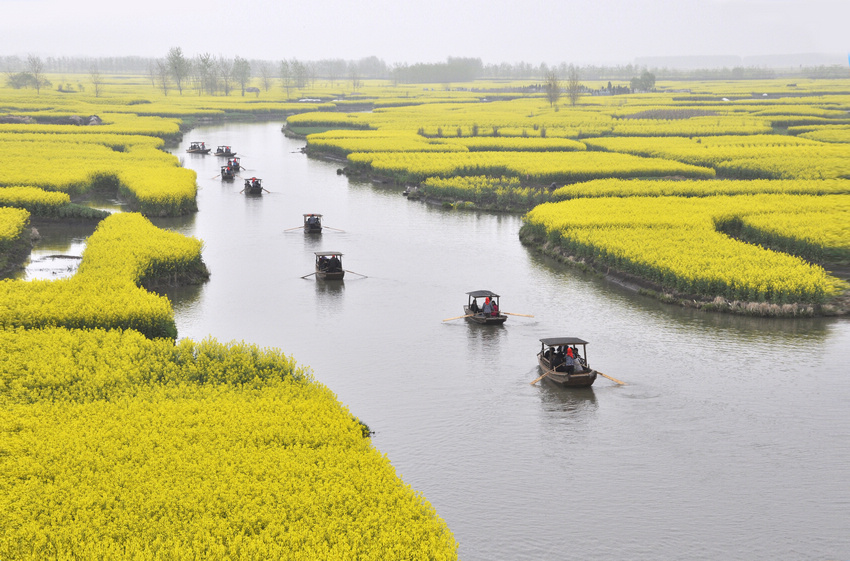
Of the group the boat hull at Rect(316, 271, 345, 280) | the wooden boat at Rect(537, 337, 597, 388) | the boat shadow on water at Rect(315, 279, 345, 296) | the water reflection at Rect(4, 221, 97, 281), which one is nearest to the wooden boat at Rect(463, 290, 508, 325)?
the wooden boat at Rect(537, 337, 597, 388)

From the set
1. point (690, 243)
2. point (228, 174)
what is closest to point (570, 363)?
point (690, 243)

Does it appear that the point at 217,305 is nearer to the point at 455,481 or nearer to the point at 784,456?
the point at 455,481

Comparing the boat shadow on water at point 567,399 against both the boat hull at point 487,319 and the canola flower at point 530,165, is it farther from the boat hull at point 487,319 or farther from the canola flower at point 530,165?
the canola flower at point 530,165

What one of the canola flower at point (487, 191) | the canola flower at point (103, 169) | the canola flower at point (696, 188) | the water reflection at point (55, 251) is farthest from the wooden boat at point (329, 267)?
the canola flower at point (696, 188)

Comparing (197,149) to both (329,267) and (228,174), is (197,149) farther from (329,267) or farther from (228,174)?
(329,267)

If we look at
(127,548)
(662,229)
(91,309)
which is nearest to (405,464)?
(127,548)

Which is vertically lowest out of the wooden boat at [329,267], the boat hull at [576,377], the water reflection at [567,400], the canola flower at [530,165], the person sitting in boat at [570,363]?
the water reflection at [567,400]
